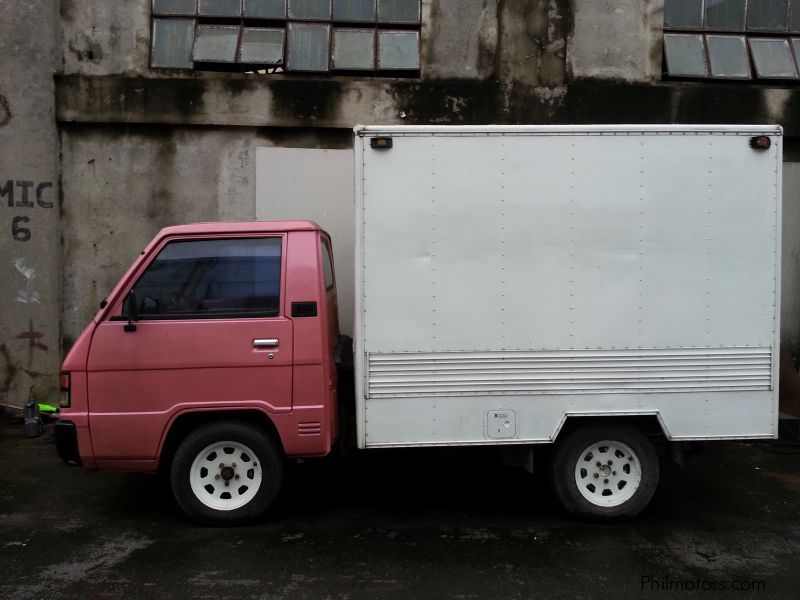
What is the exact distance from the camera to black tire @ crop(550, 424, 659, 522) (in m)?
4.60

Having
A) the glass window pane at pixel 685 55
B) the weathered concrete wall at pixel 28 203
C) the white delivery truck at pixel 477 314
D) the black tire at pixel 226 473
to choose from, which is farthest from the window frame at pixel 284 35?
the black tire at pixel 226 473

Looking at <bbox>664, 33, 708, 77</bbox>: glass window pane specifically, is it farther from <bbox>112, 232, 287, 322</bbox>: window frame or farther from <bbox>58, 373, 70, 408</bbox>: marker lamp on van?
<bbox>58, 373, 70, 408</bbox>: marker lamp on van

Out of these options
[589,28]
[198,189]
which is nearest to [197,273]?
[198,189]

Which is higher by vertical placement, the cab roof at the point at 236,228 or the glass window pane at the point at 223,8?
the glass window pane at the point at 223,8

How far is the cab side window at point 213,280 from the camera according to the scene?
447cm

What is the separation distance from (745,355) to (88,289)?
6818 millimetres

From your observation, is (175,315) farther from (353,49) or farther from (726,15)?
(726,15)

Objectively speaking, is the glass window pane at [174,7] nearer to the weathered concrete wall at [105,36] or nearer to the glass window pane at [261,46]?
the weathered concrete wall at [105,36]

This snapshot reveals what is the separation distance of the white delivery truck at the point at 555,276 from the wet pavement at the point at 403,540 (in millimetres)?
716

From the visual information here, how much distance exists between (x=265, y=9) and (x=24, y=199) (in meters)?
3.59

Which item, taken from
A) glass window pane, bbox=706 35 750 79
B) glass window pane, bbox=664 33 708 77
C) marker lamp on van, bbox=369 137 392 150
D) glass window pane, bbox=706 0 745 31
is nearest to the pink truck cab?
marker lamp on van, bbox=369 137 392 150

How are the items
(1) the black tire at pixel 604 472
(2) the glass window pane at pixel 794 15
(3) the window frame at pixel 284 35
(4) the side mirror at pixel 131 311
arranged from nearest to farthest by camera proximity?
(4) the side mirror at pixel 131 311 → (1) the black tire at pixel 604 472 → (3) the window frame at pixel 284 35 → (2) the glass window pane at pixel 794 15

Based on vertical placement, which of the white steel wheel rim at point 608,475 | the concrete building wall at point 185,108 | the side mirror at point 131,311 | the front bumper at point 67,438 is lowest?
the white steel wheel rim at point 608,475

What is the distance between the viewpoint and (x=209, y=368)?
442 cm
